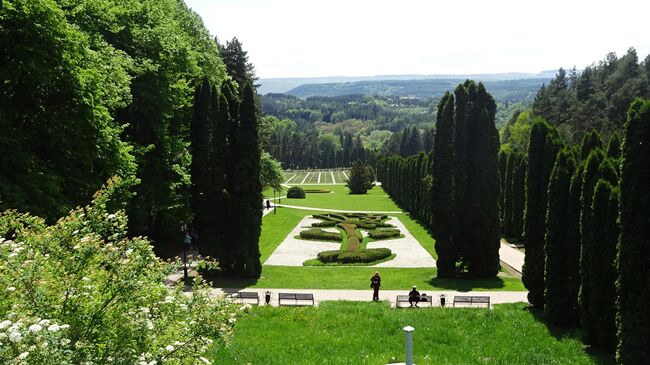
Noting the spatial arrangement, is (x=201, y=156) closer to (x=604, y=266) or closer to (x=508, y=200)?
(x=604, y=266)

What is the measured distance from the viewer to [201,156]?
2791cm

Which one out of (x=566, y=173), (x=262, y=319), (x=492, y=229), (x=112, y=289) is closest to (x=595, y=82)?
(x=492, y=229)

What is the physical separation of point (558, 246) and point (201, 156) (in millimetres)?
18259

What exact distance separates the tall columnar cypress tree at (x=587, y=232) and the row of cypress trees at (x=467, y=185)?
11540mm

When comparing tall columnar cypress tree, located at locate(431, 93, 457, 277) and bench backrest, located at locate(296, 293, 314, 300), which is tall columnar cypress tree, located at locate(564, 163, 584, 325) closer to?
bench backrest, located at locate(296, 293, 314, 300)

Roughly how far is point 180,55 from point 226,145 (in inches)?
245

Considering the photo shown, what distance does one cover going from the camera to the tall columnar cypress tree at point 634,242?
13.0m

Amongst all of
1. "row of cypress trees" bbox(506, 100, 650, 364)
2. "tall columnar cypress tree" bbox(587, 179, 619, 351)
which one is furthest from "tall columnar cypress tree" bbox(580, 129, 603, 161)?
"tall columnar cypress tree" bbox(587, 179, 619, 351)

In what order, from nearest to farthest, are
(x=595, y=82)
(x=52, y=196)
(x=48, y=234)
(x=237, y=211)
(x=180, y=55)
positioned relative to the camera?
(x=48, y=234), (x=52, y=196), (x=237, y=211), (x=180, y=55), (x=595, y=82)

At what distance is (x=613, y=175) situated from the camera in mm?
16062

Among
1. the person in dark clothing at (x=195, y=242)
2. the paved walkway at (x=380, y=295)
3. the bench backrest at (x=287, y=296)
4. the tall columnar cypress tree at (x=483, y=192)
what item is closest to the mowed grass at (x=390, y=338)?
the bench backrest at (x=287, y=296)

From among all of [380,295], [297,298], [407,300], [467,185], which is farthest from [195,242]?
[467,185]

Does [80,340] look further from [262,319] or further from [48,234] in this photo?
[262,319]

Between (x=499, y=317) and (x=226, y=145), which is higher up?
(x=226, y=145)
